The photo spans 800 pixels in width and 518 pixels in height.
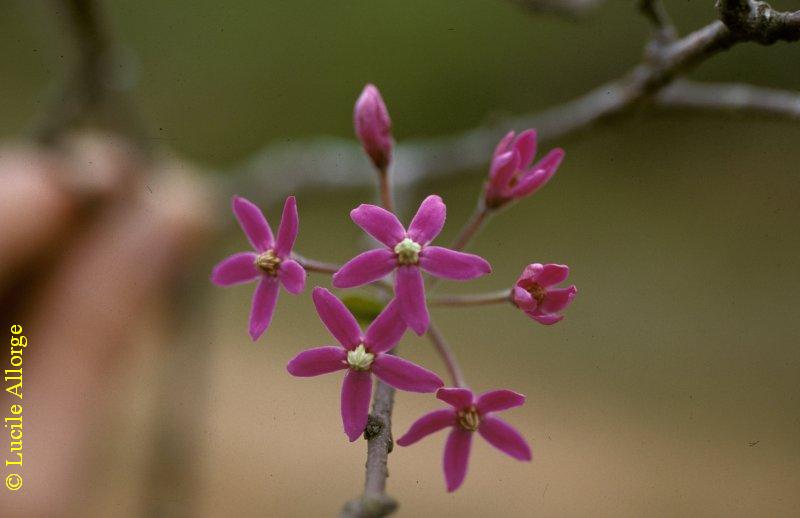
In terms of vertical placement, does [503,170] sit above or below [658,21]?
below

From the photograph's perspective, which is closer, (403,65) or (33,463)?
(33,463)

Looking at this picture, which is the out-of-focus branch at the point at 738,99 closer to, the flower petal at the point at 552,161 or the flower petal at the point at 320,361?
the flower petal at the point at 552,161

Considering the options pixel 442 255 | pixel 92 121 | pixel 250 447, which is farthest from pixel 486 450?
pixel 442 255

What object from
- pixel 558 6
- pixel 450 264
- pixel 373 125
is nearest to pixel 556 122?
pixel 558 6

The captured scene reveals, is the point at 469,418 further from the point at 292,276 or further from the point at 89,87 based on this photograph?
the point at 89,87

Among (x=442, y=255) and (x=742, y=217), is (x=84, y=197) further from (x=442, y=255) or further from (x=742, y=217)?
(x=742, y=217)

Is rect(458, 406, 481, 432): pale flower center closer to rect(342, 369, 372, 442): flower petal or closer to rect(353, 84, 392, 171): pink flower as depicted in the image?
rect(342, 369, 372, 442): flower petal

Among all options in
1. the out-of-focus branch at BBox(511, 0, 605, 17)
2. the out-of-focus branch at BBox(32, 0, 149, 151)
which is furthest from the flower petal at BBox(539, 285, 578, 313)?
the out-of-focus branch at BBox(32, 0, 149, 151)
